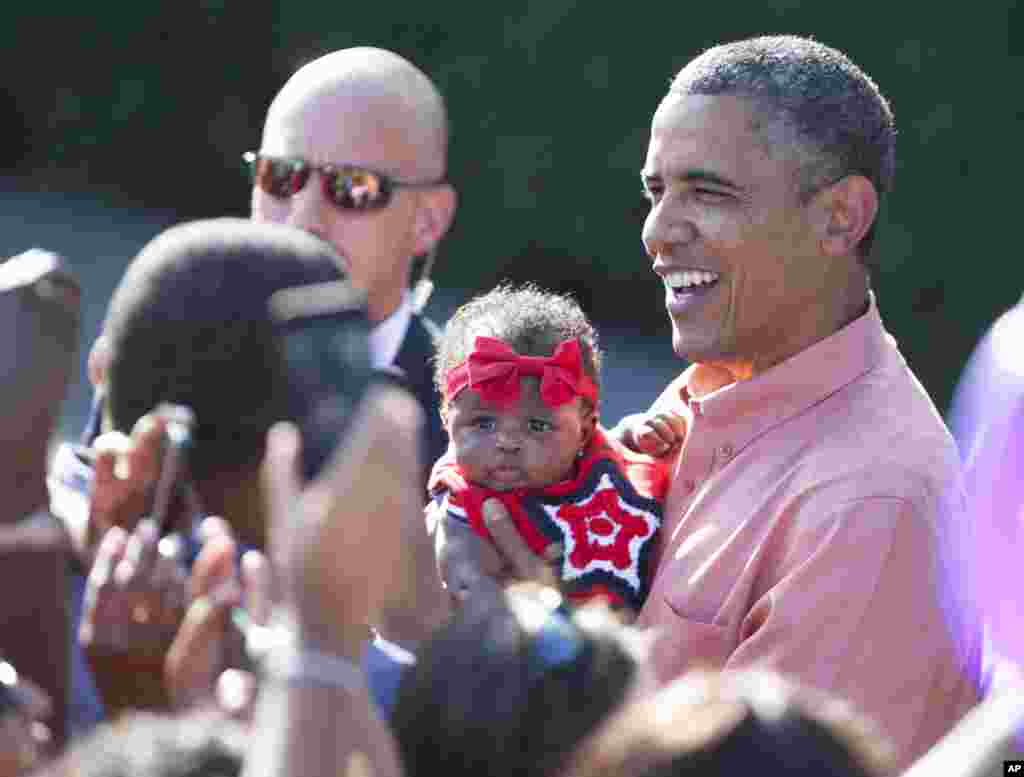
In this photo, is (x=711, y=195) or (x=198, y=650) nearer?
(x=198, y=650)

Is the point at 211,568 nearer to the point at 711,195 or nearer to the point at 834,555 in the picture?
the point at 834,555

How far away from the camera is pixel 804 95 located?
3.69 meters

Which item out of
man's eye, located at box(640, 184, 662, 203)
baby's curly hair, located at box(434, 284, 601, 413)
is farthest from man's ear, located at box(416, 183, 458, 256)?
man's eye, located at box(640, 184, 662, 203)

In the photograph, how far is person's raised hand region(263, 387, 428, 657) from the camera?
1.94 m

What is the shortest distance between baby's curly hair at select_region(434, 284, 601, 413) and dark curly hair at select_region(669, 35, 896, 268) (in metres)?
0.57

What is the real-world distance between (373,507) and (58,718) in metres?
0.67

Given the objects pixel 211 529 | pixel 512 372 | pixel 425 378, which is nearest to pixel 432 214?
pixel 425 378

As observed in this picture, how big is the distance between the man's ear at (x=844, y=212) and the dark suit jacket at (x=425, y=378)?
0.99 m

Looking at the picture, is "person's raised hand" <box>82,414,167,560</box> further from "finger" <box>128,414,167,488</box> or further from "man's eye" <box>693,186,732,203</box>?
"man's eye" <box>693,186,732,203</box>

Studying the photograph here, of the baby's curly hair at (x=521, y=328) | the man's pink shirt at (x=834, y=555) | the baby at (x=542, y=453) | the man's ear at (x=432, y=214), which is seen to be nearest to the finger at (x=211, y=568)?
the man's pink shirt at (x=834, y=555)

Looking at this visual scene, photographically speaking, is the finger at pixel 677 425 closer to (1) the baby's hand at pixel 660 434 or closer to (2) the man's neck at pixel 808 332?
(1) the baby's hand at pixel 660 434

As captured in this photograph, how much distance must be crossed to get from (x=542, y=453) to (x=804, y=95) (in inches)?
34.6

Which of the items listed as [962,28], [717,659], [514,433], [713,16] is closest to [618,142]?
[713,16]

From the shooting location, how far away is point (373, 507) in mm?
1957
